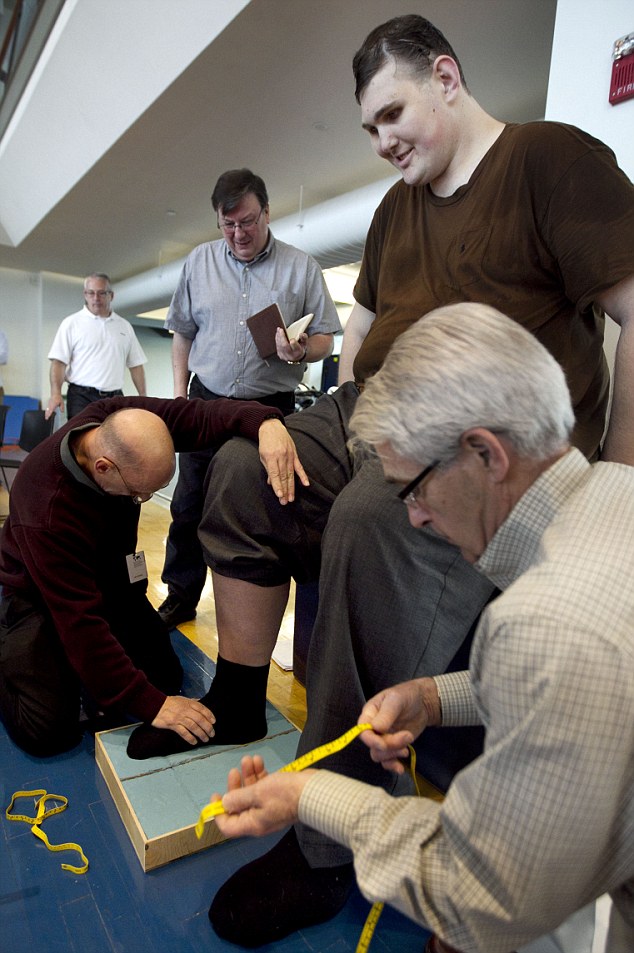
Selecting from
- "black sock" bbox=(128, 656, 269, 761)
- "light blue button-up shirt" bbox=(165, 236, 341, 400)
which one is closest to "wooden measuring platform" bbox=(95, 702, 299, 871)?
"black sock" bbox=(128, 656, 269, 761)

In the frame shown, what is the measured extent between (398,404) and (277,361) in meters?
1.64

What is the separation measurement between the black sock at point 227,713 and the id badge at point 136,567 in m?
0.47

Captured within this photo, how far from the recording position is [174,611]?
2293 millimetres

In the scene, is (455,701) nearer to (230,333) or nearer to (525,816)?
(525,816)

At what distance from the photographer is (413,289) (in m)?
1.28

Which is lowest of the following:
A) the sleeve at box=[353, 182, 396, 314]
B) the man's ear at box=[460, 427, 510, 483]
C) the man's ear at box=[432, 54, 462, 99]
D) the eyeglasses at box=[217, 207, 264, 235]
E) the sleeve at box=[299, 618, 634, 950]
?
A: the sleeve at box=[299, 618, 634, 950]

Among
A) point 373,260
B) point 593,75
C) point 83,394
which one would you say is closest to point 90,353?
point 83,394

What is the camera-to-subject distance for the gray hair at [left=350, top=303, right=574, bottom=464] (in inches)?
24.9

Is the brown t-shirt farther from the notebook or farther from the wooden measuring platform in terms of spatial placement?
the wooden measuring platform

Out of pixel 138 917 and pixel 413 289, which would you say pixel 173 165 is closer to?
pixel 413 289

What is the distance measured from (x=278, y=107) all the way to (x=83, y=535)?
293 cm

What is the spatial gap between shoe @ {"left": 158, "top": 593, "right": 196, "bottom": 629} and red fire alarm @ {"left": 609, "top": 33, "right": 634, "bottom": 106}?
2093 millimetres

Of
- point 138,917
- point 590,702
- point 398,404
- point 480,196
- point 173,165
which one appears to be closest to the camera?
point 590,702

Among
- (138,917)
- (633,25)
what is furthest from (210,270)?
(138,917)
